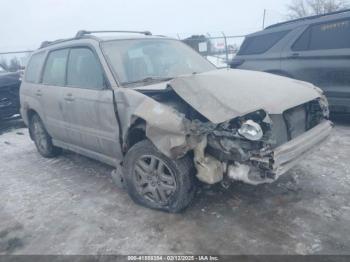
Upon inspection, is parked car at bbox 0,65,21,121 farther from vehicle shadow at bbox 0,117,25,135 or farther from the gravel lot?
the gravel lot

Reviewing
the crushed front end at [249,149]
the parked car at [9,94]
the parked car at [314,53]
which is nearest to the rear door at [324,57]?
the parked car at [314,53]

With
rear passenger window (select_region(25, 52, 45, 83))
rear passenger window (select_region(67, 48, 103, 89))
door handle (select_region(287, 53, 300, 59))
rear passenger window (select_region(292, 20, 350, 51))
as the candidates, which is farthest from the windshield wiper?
rear passenger window (select_region(292, 20, 350, 51))

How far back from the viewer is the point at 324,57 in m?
5.67

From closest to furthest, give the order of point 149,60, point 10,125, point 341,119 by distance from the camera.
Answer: point 149,60, point 341,119, point 10,125

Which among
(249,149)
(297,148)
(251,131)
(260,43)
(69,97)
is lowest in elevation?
(297,148)

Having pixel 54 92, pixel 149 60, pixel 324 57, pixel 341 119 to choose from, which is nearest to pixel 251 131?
pixel 149 60

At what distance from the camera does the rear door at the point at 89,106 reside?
3.82 metres

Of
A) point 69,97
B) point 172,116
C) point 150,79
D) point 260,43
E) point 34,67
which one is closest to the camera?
point 172,116

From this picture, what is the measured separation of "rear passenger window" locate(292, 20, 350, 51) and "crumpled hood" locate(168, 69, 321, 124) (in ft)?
7.67

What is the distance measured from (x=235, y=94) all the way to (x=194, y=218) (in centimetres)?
133

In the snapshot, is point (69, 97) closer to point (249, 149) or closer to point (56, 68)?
point (56, 68)

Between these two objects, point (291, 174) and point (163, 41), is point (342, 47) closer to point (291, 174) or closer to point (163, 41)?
point (291, 174)

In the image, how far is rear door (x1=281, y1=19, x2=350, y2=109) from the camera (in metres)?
5.44

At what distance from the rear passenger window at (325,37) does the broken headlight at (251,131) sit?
11.7 feet
